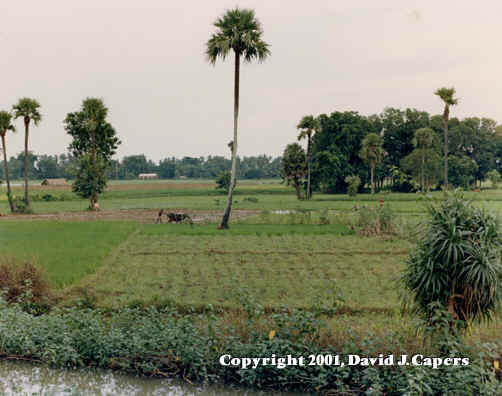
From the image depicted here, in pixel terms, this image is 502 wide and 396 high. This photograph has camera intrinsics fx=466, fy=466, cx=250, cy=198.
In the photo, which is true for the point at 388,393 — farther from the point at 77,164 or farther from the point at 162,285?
the point at 77,164

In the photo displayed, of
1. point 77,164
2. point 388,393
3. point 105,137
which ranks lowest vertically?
point 388,393

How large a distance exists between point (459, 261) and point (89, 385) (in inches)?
195

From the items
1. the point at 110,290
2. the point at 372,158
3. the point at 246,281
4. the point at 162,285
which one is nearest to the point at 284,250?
the point at 246,281

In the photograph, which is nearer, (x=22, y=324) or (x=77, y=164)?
(x=22, y=324)

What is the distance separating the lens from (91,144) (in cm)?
3753

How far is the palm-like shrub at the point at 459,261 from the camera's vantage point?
18.5 ft

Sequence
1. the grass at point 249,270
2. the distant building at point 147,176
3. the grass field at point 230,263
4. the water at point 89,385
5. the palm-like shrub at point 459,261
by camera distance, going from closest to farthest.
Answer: the palm-like shrub at point 459,261
the water at point 89,385
the grass field at point 230,263
the grass at point 249,270
the distant building at point 147,176

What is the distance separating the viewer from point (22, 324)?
7031 mm

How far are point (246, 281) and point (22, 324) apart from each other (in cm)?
560

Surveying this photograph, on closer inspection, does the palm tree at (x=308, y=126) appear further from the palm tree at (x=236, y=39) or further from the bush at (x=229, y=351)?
the bush at (x=229, y=351)

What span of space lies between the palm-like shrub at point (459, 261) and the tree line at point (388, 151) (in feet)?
138

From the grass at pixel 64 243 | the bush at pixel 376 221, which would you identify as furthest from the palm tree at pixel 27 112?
the bush at pixel 376 221

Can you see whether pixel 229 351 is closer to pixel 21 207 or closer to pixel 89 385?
pixel 89 385

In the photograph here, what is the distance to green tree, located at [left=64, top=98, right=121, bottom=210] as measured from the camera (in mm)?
35531
